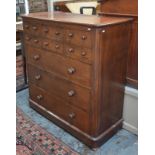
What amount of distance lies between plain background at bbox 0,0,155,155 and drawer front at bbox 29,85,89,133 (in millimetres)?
1056

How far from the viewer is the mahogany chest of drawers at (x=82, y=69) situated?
1.58 m

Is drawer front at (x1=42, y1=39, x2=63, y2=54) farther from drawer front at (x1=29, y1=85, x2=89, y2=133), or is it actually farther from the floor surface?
the floor surface

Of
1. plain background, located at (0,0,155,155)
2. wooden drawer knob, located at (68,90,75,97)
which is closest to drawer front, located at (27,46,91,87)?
wooden drawer knob, located at (68,90,75,97)

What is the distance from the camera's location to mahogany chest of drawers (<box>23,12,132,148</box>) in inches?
62.2

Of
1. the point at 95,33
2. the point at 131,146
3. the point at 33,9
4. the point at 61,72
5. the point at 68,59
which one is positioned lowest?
the point at 131,146

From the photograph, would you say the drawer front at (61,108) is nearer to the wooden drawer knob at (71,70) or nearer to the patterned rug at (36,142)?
the patterned rug at (36,142)

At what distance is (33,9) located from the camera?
461 cm

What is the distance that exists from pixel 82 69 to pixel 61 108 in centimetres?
55

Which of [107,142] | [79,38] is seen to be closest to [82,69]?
[79,38]

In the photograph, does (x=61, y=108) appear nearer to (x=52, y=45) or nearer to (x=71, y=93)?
(x=71, y=93)
